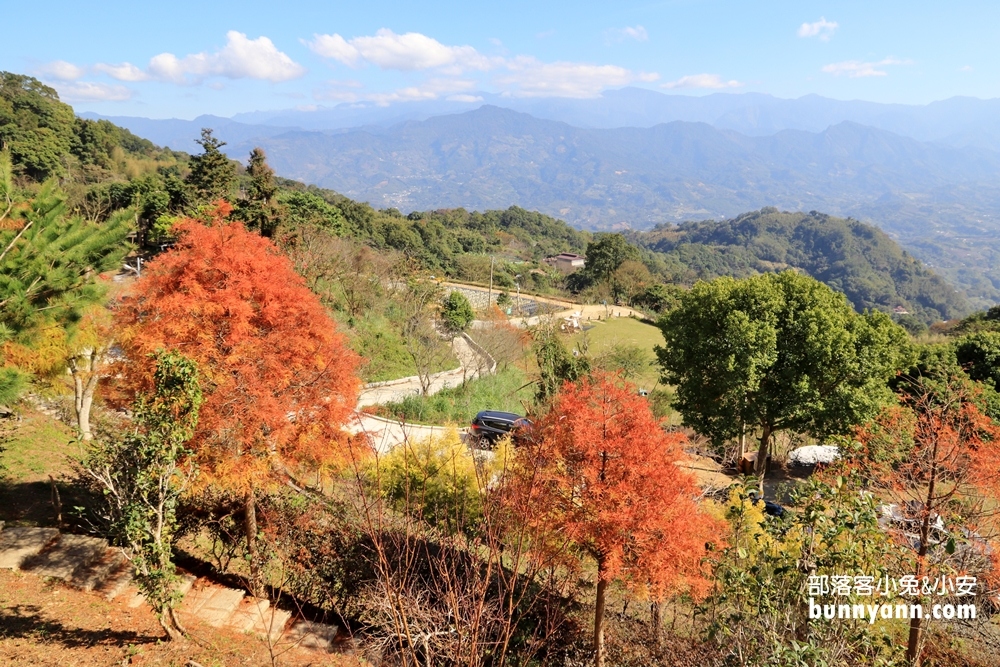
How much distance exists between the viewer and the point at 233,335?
7.95 m

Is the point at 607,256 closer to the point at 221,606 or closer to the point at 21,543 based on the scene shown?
the point at 221,606

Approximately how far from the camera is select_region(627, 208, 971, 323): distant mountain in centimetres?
9725

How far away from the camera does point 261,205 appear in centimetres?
2317

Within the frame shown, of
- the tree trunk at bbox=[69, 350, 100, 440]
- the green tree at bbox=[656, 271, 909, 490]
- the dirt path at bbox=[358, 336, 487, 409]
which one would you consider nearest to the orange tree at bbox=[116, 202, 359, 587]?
the tree trunk at bbox=[69, 350, 100, 440]

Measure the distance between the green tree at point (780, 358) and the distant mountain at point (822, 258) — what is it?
218ft

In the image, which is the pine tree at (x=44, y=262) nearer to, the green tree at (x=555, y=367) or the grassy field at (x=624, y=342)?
the green tree at (x=555, y=367)

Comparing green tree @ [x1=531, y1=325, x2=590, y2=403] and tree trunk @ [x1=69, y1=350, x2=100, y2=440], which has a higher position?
tree trunk @ [x1=69, y1=350, x2=100, y2=440]

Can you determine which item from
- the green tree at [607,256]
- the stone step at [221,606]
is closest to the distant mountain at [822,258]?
the green tree at [607,256]

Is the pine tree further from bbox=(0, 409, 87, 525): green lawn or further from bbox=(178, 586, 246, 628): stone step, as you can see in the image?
bbox=(178, 586, 246, 628): stone step

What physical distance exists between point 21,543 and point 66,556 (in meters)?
0.73

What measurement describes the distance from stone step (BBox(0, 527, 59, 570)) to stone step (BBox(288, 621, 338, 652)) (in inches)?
151

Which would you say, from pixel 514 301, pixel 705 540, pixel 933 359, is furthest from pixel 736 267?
pixel 705 540

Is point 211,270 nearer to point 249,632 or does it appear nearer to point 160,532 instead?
point 160,532

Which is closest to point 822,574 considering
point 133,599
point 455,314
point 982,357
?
point 133,599
